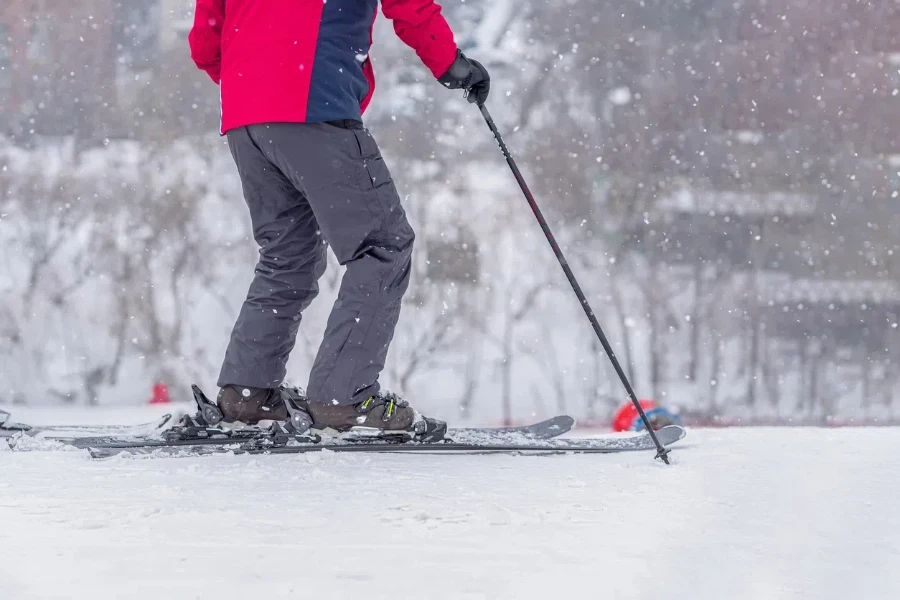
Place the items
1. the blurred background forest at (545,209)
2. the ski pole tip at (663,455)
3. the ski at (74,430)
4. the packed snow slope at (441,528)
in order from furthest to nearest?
the blurred background forest at (545,209) < the ski at (74,430) < the ski pole tip at (663,455) < the packed snow slope at (441,528)

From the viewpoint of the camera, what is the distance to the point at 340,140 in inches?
58.9

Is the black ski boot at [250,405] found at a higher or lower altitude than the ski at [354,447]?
higher

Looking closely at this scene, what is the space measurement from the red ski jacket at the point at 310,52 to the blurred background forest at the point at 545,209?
17.8 ft

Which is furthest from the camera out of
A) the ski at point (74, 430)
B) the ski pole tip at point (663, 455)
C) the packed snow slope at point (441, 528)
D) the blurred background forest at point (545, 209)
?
the blurred background forest at point (545, 209)

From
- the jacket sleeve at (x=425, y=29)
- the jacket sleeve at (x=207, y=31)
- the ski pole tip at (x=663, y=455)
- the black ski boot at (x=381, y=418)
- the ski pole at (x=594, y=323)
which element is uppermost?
the jacket sleeve at (x=207, y=31)

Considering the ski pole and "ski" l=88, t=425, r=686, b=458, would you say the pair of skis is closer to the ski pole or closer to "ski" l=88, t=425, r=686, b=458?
"ski" l=88, t=425, r=686, b=458

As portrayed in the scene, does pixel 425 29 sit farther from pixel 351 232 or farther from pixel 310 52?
pixel 351 232

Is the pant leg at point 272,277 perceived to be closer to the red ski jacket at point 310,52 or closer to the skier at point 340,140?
the skier at point 340,140

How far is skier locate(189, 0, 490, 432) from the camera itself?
1.49 meters

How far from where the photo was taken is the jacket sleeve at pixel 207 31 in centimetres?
165

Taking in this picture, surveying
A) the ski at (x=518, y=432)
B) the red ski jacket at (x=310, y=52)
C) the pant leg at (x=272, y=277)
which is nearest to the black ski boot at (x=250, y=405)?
the pant leg at (x=272, y=277)

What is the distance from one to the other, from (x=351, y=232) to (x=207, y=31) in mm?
571

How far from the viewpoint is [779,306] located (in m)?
9.07

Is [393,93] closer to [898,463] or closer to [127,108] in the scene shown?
[127,108]
